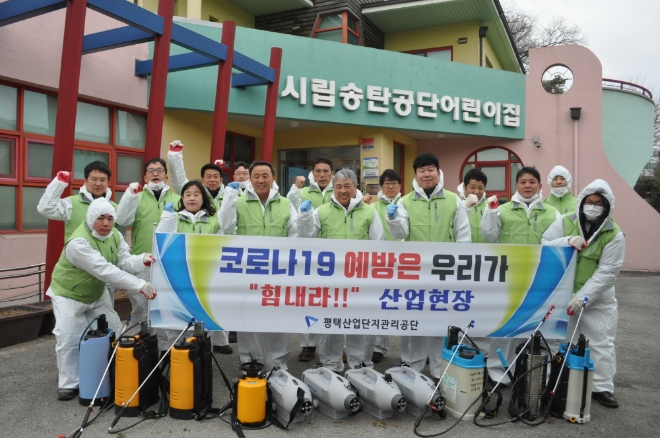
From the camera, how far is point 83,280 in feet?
13.9

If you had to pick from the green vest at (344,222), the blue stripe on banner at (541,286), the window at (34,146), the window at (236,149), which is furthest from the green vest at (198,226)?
the window at (236,149)

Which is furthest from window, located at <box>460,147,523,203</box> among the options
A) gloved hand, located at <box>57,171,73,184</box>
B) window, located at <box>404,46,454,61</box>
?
gloved hand, located at <box>57,171,73,184</box>

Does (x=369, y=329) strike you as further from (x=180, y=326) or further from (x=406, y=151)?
(x=406, y=151)

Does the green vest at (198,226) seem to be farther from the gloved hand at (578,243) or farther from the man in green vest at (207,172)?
the gloved hand at (578,243)

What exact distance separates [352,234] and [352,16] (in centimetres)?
1077

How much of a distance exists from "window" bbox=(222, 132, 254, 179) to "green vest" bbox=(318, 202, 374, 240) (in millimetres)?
7495

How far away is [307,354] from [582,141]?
1116 cm

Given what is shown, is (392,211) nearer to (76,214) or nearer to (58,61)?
(76,214)

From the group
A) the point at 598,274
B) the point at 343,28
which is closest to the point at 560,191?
the point at 598,274

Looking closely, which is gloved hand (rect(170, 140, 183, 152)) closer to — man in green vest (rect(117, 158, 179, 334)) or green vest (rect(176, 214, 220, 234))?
man in green vest (rect(117, 158, 179, 334))

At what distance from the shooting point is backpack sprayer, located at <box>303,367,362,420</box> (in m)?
3.76

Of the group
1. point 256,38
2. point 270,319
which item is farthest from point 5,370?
point 256,38

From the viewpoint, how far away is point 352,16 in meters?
13.6

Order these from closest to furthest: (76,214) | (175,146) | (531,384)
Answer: (531,384) < (76,214) < (175,146)
